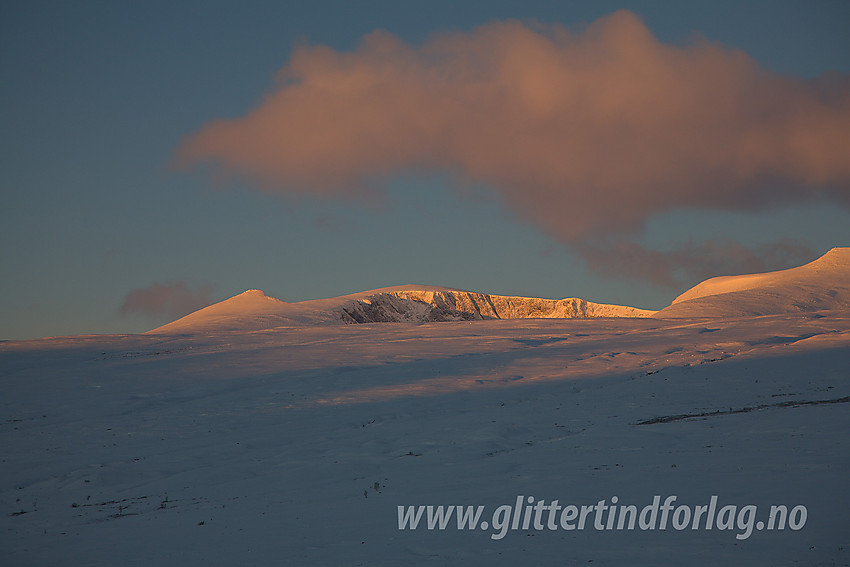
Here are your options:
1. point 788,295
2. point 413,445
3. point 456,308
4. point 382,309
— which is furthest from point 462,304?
point 413,445

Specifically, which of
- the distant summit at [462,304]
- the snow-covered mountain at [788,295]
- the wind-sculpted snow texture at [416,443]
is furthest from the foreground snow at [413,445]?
the distant summit at [462,304]

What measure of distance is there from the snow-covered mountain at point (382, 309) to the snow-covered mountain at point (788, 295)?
Answer: 73.4 feet

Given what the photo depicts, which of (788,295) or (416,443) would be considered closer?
(416,443)

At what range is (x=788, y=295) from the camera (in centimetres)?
6594

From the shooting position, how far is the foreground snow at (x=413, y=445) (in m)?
11.5

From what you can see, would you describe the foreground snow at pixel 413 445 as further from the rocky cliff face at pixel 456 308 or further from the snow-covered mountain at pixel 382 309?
the rocky cliff face at pixel 456 308

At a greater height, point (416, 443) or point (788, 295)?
point (788, 295)

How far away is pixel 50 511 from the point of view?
666 inches

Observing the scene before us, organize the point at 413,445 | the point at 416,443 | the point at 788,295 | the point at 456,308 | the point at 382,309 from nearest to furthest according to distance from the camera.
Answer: the point at 413,445, the point at 416,443, the point at 788,295, the point at 382,309, the point at 456,308

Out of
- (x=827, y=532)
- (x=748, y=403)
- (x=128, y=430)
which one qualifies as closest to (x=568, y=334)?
(x=748, y=403)

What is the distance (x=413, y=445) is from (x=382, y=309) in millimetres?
63027

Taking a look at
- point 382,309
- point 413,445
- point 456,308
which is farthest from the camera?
point 456,308

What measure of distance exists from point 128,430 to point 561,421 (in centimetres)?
1513

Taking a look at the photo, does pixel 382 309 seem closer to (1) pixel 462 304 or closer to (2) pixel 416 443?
(1) pixel 462 304
